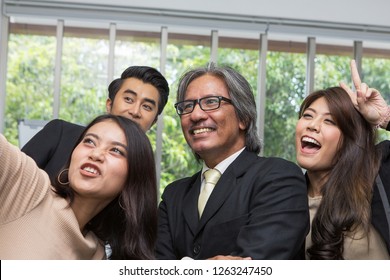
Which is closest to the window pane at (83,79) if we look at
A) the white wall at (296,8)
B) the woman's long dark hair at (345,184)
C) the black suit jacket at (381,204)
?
the white wall at (296,8)

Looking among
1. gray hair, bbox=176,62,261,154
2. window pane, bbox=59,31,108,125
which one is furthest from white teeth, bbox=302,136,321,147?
window pane, bbox=59,31,108,125

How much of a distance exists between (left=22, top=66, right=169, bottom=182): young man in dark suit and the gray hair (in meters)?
0.61

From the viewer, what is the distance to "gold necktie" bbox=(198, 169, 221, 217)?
229cm

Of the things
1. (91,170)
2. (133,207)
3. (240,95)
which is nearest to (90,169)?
(91,170)

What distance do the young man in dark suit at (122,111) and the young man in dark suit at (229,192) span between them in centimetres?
56

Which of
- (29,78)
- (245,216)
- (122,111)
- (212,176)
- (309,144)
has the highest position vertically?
(29,78)

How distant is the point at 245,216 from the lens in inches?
82.4

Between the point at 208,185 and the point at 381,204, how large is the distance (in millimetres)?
621

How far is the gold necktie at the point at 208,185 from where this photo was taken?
90.0 inches

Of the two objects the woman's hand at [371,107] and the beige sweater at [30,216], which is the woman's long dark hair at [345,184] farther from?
the beige sweater at [30,216]

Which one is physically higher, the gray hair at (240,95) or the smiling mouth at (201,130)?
the gray hair at (240,95)

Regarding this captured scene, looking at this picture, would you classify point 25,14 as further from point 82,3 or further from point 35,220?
point 35,220

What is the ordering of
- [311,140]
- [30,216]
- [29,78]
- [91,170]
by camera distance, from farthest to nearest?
[29,78]
[311,140]
[91,170]
[30,216]

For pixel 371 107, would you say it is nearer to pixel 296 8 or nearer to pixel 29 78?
pixel 296 8
